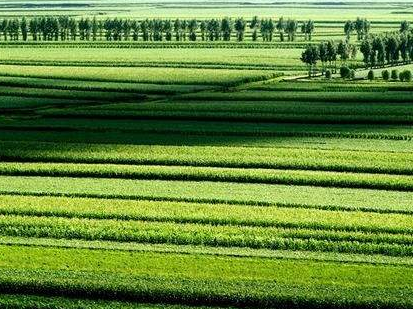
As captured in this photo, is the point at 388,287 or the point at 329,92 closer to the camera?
the point at 388,287

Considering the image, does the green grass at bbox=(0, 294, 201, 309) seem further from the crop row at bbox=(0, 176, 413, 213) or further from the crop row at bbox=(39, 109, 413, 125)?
the crop row at bbox=(39, 109, 413, 125)

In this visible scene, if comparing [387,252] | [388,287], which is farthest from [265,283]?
[387,252]

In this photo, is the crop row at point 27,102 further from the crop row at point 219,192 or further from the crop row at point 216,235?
the crop row at point 216,235

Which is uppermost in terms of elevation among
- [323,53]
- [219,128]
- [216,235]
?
[323,53]

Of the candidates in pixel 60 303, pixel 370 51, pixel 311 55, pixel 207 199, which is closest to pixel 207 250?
pixel 60 303

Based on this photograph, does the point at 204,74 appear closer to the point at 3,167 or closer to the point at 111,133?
the point at 111,133

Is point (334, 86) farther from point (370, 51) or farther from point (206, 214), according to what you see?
point (206, 214)

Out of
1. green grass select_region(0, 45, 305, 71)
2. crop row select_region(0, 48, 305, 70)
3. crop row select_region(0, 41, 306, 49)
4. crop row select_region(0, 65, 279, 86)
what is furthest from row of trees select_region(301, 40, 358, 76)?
crop row select_region(0, 41, 306, 49)
